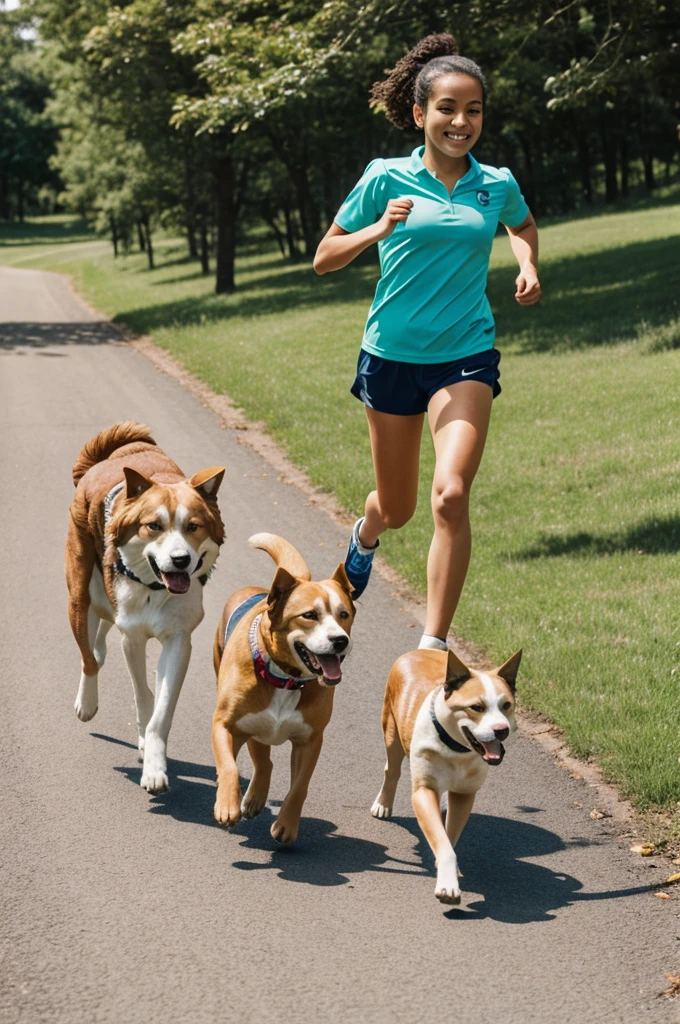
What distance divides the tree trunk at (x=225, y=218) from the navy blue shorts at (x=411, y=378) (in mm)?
28458

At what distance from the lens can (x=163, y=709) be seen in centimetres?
509

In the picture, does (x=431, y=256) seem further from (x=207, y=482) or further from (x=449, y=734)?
(x=449, y=734)

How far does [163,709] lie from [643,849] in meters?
1.92

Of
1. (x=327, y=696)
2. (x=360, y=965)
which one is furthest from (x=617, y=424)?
(x=360, y=965)

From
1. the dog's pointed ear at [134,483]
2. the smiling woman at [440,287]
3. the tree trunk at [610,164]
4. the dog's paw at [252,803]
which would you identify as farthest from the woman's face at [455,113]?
the tree trunk at [610,164]

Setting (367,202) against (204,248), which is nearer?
(367,202)

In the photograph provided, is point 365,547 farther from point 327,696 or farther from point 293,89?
→ point 293,89

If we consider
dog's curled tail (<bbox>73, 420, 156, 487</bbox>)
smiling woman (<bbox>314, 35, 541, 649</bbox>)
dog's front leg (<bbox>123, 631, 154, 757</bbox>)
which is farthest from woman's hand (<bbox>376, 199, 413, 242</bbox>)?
dog's front leg (<bbox>123, 631, 154, 757</bbox>)

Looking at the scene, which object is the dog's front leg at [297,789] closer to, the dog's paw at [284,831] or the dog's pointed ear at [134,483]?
the dog's paw at [284,831]

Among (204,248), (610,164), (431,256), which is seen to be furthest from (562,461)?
(610,164)

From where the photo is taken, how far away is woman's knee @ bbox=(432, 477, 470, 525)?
17.3ft

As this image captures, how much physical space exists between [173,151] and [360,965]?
33494mm

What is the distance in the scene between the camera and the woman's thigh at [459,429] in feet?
17.3

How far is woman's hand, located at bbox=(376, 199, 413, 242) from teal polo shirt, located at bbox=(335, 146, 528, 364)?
0.15 m
